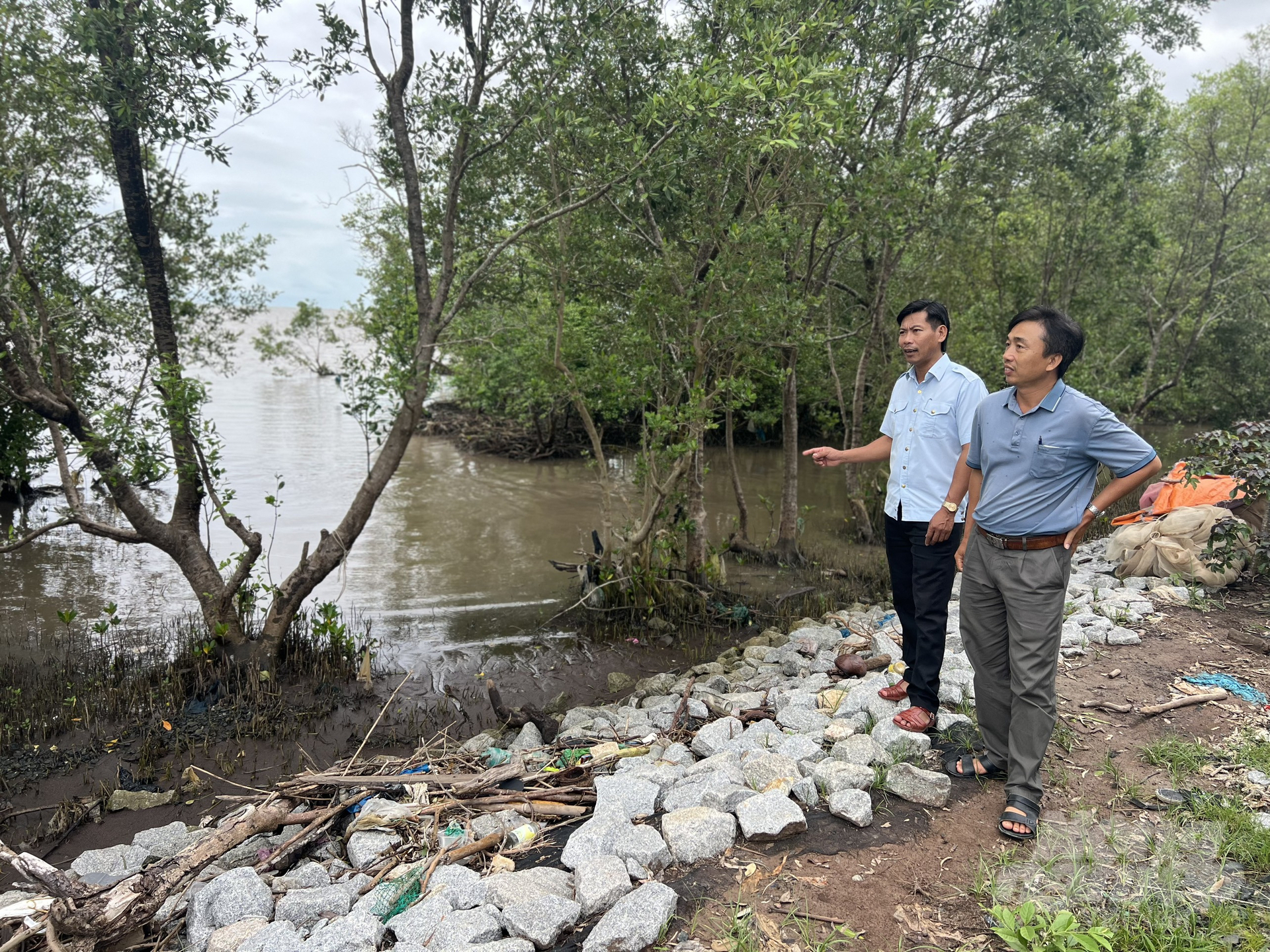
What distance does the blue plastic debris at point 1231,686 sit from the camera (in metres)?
4.07

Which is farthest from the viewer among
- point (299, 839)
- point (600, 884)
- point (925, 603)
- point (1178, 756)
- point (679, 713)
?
point (679, 713)

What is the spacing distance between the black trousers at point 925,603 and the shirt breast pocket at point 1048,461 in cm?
71

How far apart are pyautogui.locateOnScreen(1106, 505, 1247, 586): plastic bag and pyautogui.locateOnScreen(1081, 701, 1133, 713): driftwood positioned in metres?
2.87

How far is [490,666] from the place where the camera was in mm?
6891

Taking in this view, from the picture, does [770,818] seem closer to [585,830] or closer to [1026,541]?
[585,830]

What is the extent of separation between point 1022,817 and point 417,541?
9.53m

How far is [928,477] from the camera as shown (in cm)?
376

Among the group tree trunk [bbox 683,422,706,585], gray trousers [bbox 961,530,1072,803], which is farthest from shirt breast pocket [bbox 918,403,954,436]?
tree trunk [bbox 683,422,706,585]

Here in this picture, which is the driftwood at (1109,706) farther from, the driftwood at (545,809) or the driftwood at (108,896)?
the driftwood at (108,896)

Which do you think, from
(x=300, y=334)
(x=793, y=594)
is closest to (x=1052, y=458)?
(x=793, y=594)

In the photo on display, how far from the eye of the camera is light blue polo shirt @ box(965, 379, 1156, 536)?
9.55ft

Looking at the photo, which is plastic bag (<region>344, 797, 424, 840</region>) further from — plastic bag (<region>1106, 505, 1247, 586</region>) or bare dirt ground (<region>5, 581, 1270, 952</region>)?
plastic bag (<region>1106, 505, 1247, 586</region>)

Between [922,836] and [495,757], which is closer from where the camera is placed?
[922,836]

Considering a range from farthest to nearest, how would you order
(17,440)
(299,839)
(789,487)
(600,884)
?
(17,440) → (789,487) → (299,839) → (600,884)
